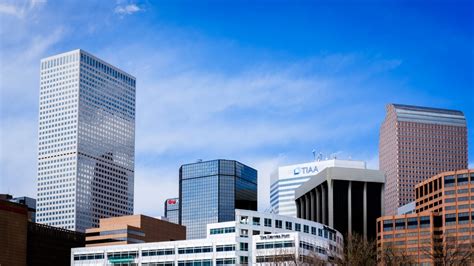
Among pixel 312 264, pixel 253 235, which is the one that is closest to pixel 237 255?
pixel 253 235

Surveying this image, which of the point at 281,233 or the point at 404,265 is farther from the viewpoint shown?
the point at 281,233

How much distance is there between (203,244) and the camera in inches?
7864

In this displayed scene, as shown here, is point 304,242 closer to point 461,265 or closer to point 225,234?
point 225,234

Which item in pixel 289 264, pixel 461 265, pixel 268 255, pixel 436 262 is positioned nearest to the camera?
pixel 461 265

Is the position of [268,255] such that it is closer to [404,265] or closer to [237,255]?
[237,255]

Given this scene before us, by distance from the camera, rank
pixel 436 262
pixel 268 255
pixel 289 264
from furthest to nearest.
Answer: pixel 268 255, pixel 436 262, pixel 289 264

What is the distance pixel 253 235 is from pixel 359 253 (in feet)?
149

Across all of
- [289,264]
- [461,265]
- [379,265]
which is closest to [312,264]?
[289,264]

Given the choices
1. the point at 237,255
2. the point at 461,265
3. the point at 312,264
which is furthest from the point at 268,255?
the point at 461,265

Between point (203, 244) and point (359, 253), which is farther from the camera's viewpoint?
point (203, 244)

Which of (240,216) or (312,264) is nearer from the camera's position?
(312,264)

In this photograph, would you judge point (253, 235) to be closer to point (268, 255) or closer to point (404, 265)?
point (268, 255)

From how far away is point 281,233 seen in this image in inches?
7795

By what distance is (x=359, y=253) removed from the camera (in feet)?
514
